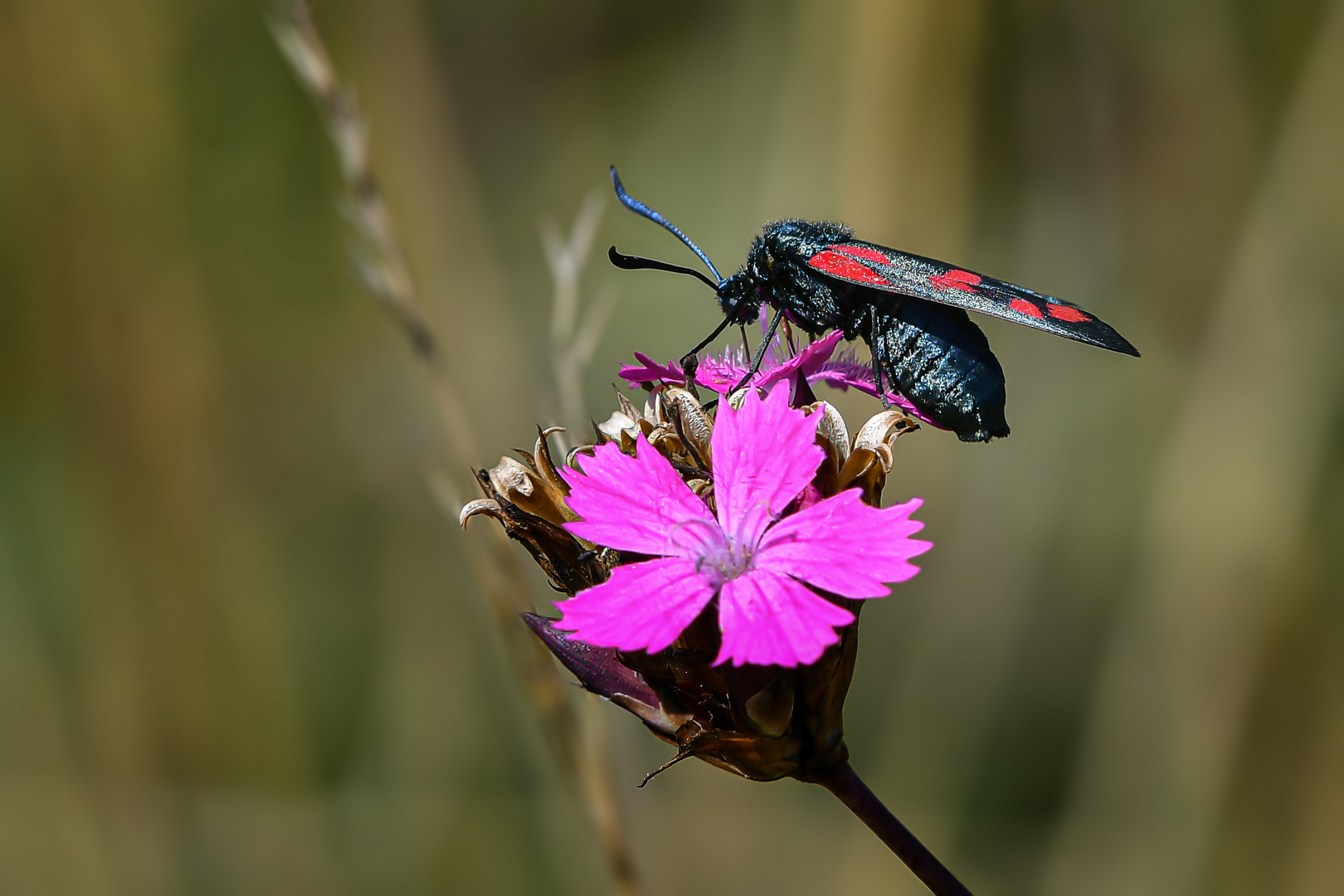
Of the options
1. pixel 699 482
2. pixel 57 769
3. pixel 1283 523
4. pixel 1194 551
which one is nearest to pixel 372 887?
pixel 57 769

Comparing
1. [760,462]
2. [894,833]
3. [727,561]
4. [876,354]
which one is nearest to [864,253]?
[876,354]

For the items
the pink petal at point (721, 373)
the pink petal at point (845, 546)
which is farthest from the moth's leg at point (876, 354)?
the pink petal at point (845, 546)

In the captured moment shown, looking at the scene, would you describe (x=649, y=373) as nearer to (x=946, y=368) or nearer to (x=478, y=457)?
(x=946, y=368)

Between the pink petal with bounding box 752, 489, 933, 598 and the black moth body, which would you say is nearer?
the pink petal with bounding box 752, 489, 933, 598

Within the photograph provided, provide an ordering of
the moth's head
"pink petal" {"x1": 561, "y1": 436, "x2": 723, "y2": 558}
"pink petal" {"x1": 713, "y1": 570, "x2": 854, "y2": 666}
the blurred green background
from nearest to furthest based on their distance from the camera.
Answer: "pink petal" {"x1": 713, "y1": 570, "x2": 854, "y2": 666}
"pink petal" {"x1": 561, "y1": 436, "x2": 723, "y2": 558}
the moth's head
the blurred green background

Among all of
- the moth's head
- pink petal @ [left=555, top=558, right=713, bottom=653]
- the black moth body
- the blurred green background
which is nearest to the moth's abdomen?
the black moth body

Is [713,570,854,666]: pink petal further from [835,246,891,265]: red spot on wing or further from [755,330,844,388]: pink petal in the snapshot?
[835,246,891,265]: red spot on wing
